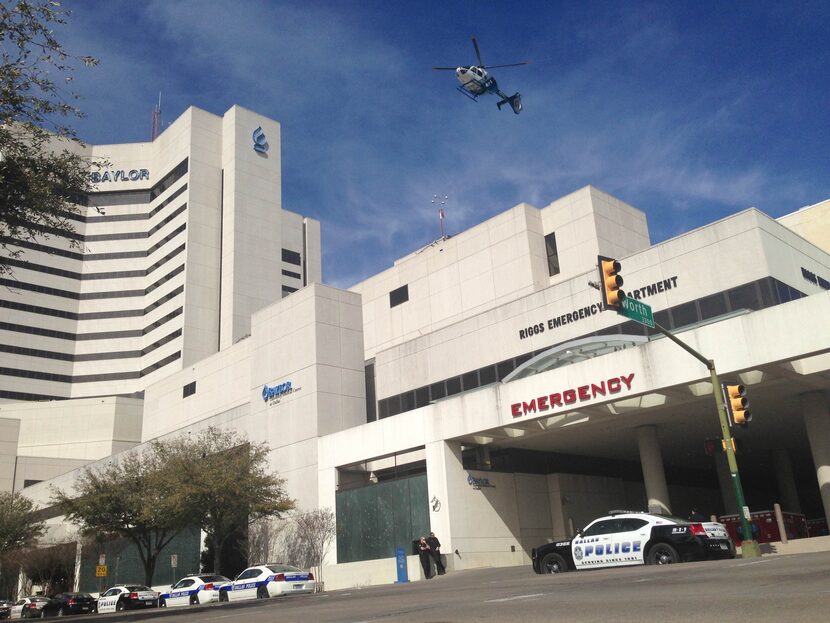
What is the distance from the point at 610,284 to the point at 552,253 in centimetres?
→ 3579

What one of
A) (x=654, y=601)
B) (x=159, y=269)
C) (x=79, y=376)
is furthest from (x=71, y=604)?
(x=79, y=376)

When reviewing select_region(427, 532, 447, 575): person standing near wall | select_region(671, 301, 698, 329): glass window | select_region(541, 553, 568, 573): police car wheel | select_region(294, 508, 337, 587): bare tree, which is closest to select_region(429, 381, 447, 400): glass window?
select_region(294, 508, 337, 587): bare tree

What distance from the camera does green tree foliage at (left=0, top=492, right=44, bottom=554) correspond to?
5903 centimetres

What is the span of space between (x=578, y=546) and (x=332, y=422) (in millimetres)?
25798

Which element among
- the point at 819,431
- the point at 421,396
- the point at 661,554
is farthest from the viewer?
the point at 421,396

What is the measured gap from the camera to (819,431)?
30172mm

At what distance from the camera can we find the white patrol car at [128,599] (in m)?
38.2

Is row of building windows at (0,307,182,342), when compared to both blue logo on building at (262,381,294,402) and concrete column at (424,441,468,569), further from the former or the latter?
concrete column at (424,441,468,569)

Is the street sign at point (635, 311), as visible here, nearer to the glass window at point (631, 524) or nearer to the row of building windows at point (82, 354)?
the glass window at point (631, 524)

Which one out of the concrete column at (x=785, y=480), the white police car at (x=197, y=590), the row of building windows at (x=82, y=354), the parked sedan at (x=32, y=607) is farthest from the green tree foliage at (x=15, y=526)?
the concrete column at (x=785, y=480)

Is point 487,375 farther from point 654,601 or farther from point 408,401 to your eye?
point 654,601

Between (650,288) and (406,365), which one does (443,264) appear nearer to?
(406,365)

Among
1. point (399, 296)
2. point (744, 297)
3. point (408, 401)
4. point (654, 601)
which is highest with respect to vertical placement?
point (399, 296)

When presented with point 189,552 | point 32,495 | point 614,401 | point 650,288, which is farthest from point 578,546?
point 32,495
